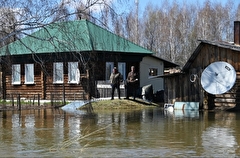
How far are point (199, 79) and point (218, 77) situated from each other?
77.0 inches

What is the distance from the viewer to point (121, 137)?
12664mm

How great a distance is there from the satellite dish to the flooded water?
148 inches

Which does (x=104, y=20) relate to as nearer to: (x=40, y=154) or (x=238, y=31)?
(x=40, y=154)

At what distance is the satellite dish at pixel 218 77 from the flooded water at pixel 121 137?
3.75 m

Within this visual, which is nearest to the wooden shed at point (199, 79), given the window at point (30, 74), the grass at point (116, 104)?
the grass at point (116, 104)

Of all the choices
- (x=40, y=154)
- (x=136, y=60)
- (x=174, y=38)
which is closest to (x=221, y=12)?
(x=174, y=38)

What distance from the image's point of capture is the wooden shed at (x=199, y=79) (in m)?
22.1

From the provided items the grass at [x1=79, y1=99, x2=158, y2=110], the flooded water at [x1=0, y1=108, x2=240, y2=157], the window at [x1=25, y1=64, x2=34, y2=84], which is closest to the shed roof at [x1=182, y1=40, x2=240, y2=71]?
the grass at [x1=79, y1=99, x2=158, y2=110]

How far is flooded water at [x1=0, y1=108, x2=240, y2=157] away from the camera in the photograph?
10227 millimetres

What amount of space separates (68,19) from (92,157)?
7202mm

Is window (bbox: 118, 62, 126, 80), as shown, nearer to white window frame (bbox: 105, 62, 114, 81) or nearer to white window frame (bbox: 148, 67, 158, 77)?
white window frame (bbox: 105, 62, 114, 81)

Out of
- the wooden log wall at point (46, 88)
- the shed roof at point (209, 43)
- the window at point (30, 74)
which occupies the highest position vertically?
the shed roof at point (209, 43)

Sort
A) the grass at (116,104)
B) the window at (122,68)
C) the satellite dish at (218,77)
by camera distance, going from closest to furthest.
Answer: the satellite dish at (218,77) → the grass at (116,104) → the window at (122,68)

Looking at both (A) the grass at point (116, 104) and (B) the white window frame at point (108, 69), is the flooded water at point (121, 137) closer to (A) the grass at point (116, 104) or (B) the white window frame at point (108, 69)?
(A) the grass at point (116, 104)
